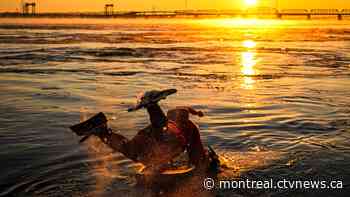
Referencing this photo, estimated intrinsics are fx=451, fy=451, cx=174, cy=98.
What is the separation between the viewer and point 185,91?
16.2 m

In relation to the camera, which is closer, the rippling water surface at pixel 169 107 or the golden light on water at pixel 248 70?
the rippling water surface at pixel 169 107

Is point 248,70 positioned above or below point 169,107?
above

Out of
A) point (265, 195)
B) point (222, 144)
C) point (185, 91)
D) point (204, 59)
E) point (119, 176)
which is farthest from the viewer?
point (204, 59)

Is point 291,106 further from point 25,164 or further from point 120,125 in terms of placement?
point 25,164

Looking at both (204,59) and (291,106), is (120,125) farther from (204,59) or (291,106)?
(204,59)

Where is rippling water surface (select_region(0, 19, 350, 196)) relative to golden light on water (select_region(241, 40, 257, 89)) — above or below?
below

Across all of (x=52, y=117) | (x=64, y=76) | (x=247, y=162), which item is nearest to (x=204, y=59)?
(x=64, y=76)

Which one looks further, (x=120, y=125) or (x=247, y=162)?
(x=120, y=125)

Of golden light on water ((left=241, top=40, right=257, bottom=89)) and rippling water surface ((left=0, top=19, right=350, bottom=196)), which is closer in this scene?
rippling water surface ((left=0, top=19, right=350, bottom=196))

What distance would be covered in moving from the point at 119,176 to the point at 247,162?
2.38 metres

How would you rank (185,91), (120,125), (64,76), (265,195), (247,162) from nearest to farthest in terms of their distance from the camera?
(265,195) < (247,162) < (120,125) < (185,91) < (64,76)

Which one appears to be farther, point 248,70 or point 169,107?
point 248,70

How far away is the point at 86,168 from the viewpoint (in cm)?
799

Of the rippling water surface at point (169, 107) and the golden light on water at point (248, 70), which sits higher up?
the golden light on water at point (248, 70)
